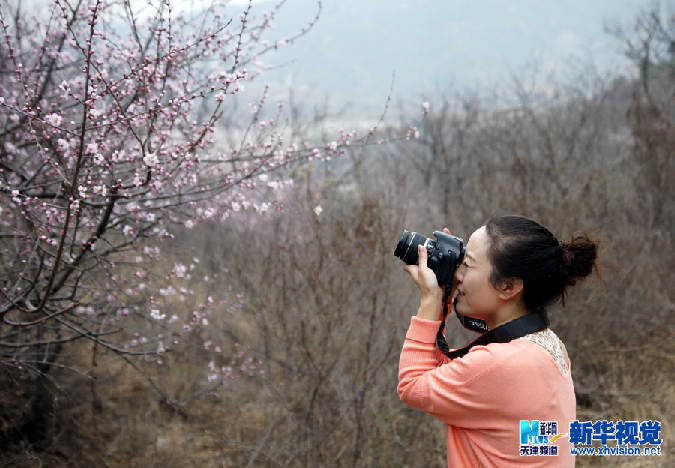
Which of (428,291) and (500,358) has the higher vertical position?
(428,291)

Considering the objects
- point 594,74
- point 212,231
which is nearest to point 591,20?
point 594,74

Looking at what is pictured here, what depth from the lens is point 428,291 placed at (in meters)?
1.61

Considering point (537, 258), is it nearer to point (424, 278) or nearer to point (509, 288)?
point (509, 288)

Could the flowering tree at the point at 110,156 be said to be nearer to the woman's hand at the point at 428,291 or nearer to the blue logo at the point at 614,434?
the woman's hand at the point at 428,291

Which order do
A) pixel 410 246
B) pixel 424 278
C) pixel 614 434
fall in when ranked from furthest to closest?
pixel 614 434 < pixel 410 246 < pixel 424 278

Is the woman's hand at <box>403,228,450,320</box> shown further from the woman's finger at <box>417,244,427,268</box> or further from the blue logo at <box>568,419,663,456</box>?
the blue logo at <box>568,419,663,456</box>

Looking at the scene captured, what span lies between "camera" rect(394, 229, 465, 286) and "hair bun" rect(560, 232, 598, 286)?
324 mm

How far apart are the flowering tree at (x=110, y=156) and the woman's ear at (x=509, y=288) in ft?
5.15

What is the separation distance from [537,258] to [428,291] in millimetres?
333

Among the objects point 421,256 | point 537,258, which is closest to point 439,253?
point 421,256

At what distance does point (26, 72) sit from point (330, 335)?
2.45 metres

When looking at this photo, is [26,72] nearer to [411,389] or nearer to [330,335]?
[330,335]

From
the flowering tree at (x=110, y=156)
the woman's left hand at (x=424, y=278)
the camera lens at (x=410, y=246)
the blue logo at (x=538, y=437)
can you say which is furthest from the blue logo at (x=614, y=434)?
the flowering tree at (x=110, y=156)

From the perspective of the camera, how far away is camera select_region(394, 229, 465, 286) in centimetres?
168
